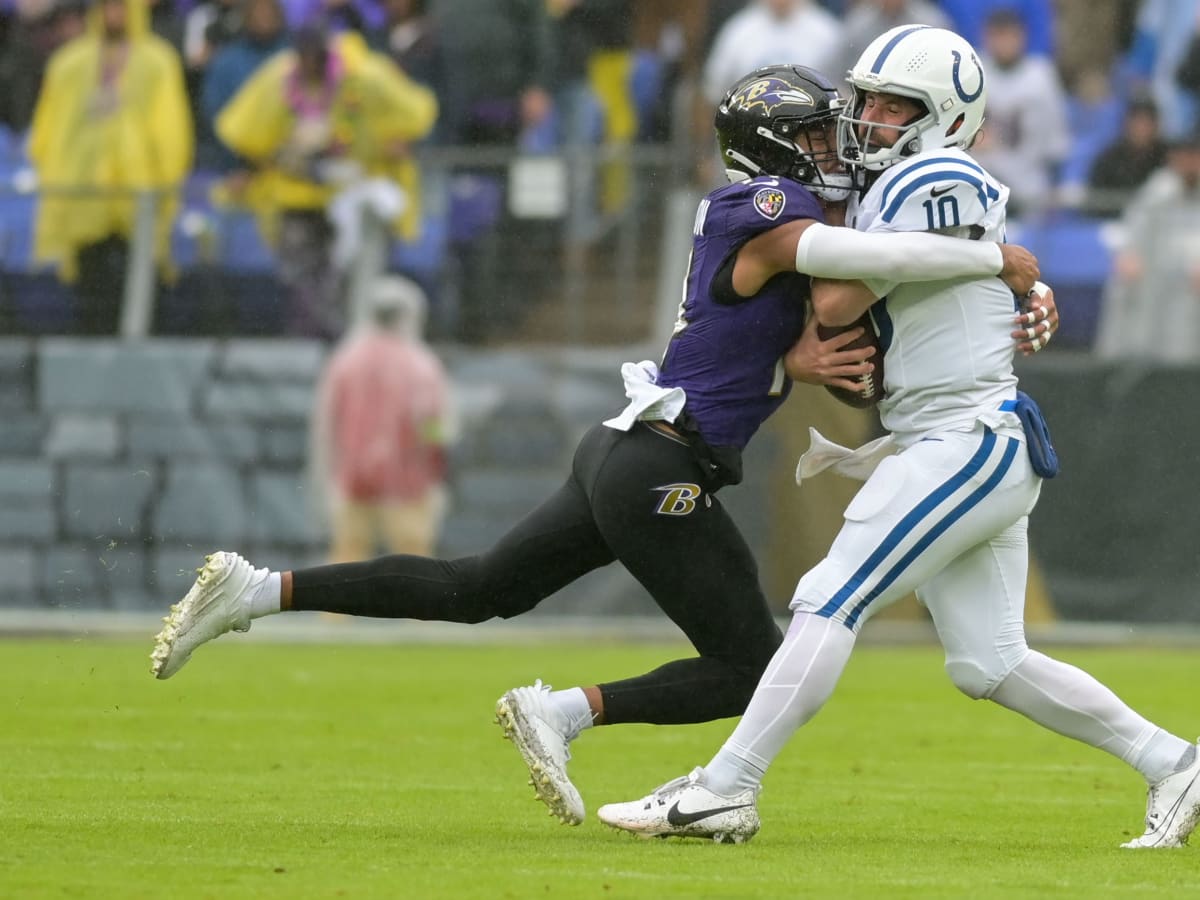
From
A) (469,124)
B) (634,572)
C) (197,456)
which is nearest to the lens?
(634,572)

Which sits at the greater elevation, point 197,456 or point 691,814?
point 691,814

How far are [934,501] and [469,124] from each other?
972 centimetres

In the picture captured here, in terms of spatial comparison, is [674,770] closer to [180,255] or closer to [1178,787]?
[1178,787]

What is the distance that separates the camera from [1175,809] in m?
5.71

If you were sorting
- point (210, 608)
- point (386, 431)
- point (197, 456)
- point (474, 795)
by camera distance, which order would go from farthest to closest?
point (386, 431) < point (197, 456) < point (474, 795) < point (210, 608)

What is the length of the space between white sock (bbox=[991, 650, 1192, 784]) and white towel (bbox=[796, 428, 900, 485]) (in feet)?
2.16

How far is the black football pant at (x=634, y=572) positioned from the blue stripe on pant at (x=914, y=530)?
40 centimetres

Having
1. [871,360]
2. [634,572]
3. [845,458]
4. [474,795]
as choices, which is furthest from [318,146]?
[871,360]

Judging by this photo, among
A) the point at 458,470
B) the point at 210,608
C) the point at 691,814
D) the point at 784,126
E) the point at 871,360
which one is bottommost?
the point at 458,470

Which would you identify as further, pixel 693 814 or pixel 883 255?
pixel 693 814

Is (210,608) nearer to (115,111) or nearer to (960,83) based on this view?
(960,83)

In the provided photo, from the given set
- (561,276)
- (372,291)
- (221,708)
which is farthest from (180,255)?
(221,708)

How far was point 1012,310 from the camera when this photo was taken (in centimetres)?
573

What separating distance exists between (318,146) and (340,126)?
0.64 feet
